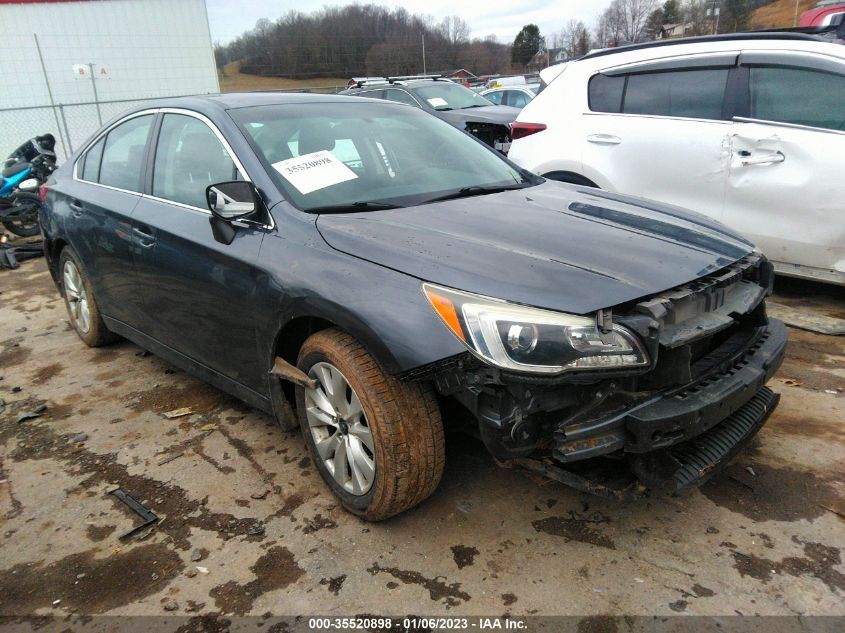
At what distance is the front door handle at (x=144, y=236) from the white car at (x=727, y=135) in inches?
127

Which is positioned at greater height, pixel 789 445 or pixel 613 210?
pixel 613 210

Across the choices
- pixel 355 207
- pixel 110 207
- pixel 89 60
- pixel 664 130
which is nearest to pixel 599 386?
pixel 355 207

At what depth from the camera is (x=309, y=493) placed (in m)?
2.80

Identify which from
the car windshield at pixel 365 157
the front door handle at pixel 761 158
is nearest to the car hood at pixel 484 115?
the front door handle at pixel 761 158

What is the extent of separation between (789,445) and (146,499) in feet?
9.58

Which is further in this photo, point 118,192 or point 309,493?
point 118,192

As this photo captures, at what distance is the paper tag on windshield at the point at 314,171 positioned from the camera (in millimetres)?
2799

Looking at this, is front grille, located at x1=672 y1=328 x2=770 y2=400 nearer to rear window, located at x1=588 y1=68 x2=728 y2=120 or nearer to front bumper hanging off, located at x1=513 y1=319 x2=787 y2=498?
front bumper hanging off, located at x1=513 y1=319 x2=787 y2=498

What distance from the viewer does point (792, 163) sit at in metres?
4.23

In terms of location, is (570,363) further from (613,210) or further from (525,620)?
(613,210)

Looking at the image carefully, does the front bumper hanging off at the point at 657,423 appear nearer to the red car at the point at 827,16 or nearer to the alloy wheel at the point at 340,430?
the alloy wheel at the point at 340,430

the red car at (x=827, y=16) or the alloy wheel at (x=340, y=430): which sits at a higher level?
the red car at (x=827, y=16)

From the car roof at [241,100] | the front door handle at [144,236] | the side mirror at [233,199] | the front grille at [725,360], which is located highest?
the car roof at [241,100]

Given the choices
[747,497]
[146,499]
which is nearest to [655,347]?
[747,497]
